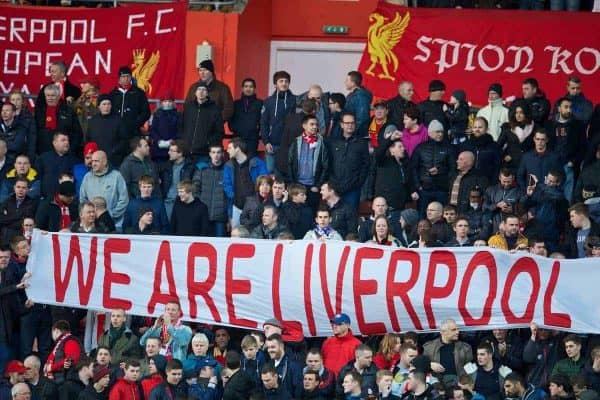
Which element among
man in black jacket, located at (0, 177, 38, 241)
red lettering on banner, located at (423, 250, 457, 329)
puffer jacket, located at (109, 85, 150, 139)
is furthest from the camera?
puffer jacket, located at (109, 85, 150, 139)

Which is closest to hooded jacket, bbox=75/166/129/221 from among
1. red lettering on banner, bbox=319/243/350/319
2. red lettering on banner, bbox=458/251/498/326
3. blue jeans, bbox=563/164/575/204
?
red lettering on banner, bbox=319/243/350/319

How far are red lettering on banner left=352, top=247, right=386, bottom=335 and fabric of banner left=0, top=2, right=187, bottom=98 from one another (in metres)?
6.26

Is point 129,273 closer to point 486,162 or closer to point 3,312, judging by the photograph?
point 3,312

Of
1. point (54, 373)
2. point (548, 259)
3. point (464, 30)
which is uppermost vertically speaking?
point (464, 30)

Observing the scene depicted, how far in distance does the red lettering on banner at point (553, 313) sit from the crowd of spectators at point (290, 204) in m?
0.13

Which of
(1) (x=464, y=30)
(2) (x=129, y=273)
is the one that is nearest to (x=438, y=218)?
(2) (x=129, y=273)

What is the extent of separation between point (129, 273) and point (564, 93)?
286 inches

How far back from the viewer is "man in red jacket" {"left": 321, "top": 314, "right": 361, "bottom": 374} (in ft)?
76.5

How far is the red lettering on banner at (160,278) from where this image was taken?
24625mm

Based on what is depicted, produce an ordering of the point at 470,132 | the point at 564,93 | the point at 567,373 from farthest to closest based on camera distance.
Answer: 1. the point at 564,93
2. the point at 470,132
3. the point at 567,373

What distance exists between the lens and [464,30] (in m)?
29.5

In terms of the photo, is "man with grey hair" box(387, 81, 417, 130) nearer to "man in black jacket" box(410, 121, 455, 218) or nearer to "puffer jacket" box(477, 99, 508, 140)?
"puffer jacket" box(477, 99, 508, 140)

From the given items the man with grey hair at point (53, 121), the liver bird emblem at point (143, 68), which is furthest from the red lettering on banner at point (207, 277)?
the liver bird emblem at point (143, 68)

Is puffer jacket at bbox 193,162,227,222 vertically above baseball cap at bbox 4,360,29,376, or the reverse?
puffer jacket at bbox 193,162,227,222
